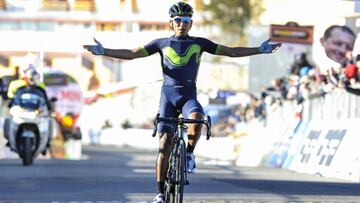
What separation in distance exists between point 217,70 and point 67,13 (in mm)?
34916

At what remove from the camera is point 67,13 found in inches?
4161

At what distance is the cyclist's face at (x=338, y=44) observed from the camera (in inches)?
1150

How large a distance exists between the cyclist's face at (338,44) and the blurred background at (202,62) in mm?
370

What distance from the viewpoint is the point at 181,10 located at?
551 inches

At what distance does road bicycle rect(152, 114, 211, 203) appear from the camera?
13188 millimetres

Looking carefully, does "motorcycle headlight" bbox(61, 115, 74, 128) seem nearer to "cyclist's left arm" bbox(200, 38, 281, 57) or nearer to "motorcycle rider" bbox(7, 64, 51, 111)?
"motorcycle rider" bbox(7, 64, 51, 111)

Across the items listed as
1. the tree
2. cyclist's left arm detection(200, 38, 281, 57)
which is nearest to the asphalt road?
cyclist's left arm detection(200, 38, 281, 57)

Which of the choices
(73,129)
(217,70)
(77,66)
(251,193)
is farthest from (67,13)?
(251,193)

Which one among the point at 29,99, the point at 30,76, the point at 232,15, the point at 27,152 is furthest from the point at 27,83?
the point at 232,15

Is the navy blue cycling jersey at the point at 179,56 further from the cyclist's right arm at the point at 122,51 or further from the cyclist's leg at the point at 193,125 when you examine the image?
the cyclist's leg at the point at 193,125

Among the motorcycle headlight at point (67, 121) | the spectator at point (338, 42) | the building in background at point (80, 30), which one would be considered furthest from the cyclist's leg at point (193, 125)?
the building in background at point (80, 30)

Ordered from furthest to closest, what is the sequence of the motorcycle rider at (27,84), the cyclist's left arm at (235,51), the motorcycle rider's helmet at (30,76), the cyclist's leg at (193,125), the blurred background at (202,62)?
the blurred background at (202,62) → the motorcycle rider's helmet at (30,76) → the motorcycle rider at (27,84) → the cyclist's left arm at (235,51) → the cyclist's leg at (193,125)

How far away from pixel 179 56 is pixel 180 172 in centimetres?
143

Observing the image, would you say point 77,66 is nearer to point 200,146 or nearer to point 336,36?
point 200,146
